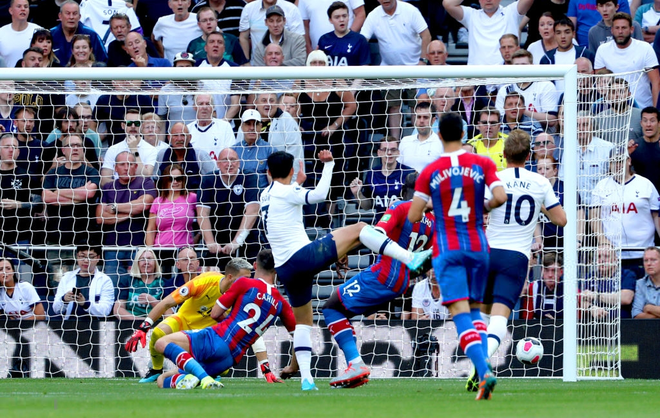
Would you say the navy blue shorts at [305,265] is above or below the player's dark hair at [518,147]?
below

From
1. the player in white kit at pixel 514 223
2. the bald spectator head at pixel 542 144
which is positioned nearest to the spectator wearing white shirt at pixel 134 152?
the bald spectator head at pixel 542 144

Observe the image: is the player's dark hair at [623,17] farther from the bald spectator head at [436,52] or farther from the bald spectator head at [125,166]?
the bald spectator head at [125,166]

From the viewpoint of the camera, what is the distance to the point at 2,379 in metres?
12.1

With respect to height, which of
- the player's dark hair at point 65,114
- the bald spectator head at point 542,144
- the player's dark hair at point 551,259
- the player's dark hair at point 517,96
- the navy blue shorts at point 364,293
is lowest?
the navy blue shorts at point 364,293

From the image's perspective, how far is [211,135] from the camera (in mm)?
13945

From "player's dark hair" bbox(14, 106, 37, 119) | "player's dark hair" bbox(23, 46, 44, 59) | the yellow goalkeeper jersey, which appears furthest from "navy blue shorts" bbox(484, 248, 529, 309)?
"player's dark hair" bbox(23, 46, 44, 59)

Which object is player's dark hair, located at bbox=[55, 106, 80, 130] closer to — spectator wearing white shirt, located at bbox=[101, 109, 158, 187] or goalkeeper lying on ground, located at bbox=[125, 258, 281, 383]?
spectator wearing white shirt, located at bbox=[101, 109, 158, 187]

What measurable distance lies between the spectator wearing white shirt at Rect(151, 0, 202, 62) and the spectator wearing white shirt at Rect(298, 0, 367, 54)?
1720mm

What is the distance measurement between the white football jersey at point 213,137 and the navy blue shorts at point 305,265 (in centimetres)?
490

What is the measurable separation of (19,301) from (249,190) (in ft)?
10.7

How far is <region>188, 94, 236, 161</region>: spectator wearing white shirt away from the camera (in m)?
13.9

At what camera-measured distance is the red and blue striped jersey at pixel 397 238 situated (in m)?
9.47

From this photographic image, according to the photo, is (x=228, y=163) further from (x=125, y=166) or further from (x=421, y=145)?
(x=421, y=145)

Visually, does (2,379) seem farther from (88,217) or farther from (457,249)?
(457,249)
